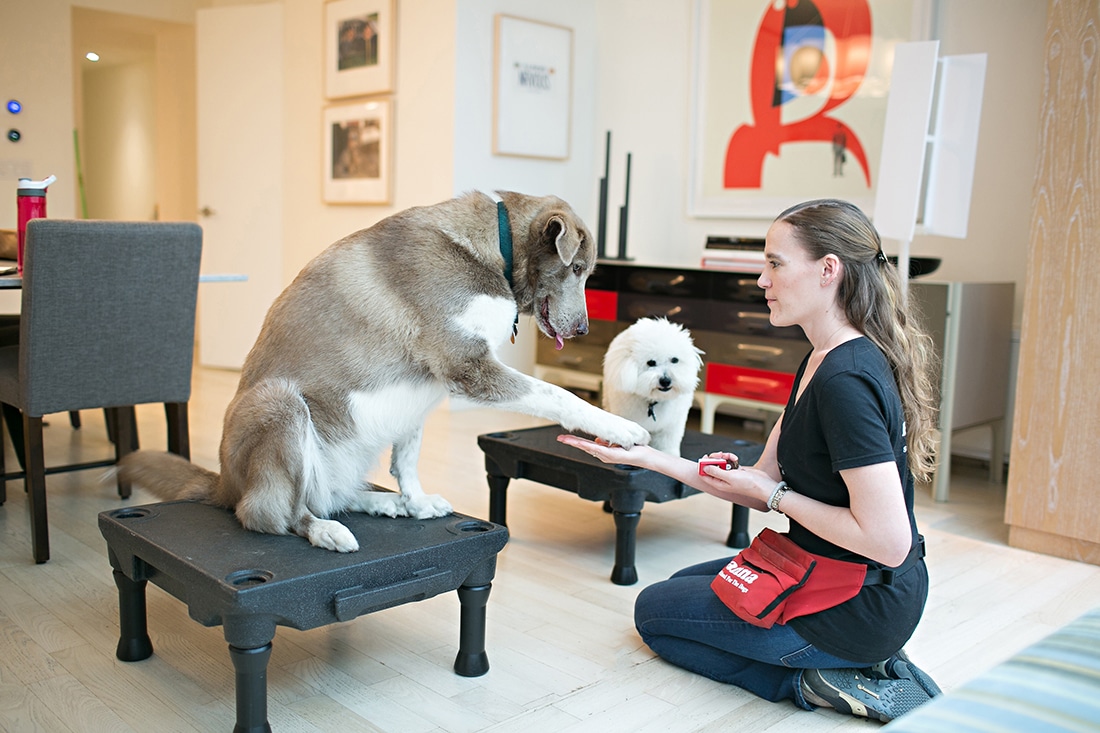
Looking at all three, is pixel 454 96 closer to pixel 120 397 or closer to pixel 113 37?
pixel 120 397

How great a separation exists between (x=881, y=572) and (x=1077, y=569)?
156 cm

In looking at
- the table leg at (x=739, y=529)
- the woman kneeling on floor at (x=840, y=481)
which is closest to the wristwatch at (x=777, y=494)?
the woman kneeling on floor at (x=840, y=481)

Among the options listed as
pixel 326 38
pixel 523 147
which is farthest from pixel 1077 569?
pixel 326 38

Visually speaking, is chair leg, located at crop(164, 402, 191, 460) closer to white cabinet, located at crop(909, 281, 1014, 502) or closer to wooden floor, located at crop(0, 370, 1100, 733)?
wooden floor, located at crop(0, 370, 1100, 733)

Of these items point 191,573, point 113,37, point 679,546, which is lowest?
point 679,546

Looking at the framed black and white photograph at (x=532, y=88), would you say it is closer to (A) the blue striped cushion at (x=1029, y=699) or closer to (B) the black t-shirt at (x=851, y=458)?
(B) the black t-shirt at (x=851, y=458)

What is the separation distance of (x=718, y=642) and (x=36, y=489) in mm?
2022

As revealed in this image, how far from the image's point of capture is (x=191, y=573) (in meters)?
1.72

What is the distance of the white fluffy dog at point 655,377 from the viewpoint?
2.70 m

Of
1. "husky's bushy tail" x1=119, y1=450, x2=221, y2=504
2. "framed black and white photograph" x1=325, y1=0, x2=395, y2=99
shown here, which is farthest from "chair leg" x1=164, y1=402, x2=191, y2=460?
"framed black and white photograph" x1=325, y1=0, x2=395, y2=99

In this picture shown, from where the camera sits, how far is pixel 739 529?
9.98ft

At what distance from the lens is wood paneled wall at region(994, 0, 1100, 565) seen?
2852mm

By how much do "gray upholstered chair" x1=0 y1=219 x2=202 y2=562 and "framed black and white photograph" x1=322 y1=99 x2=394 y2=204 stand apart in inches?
111

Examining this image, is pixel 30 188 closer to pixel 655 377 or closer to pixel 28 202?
pixel 28 202
